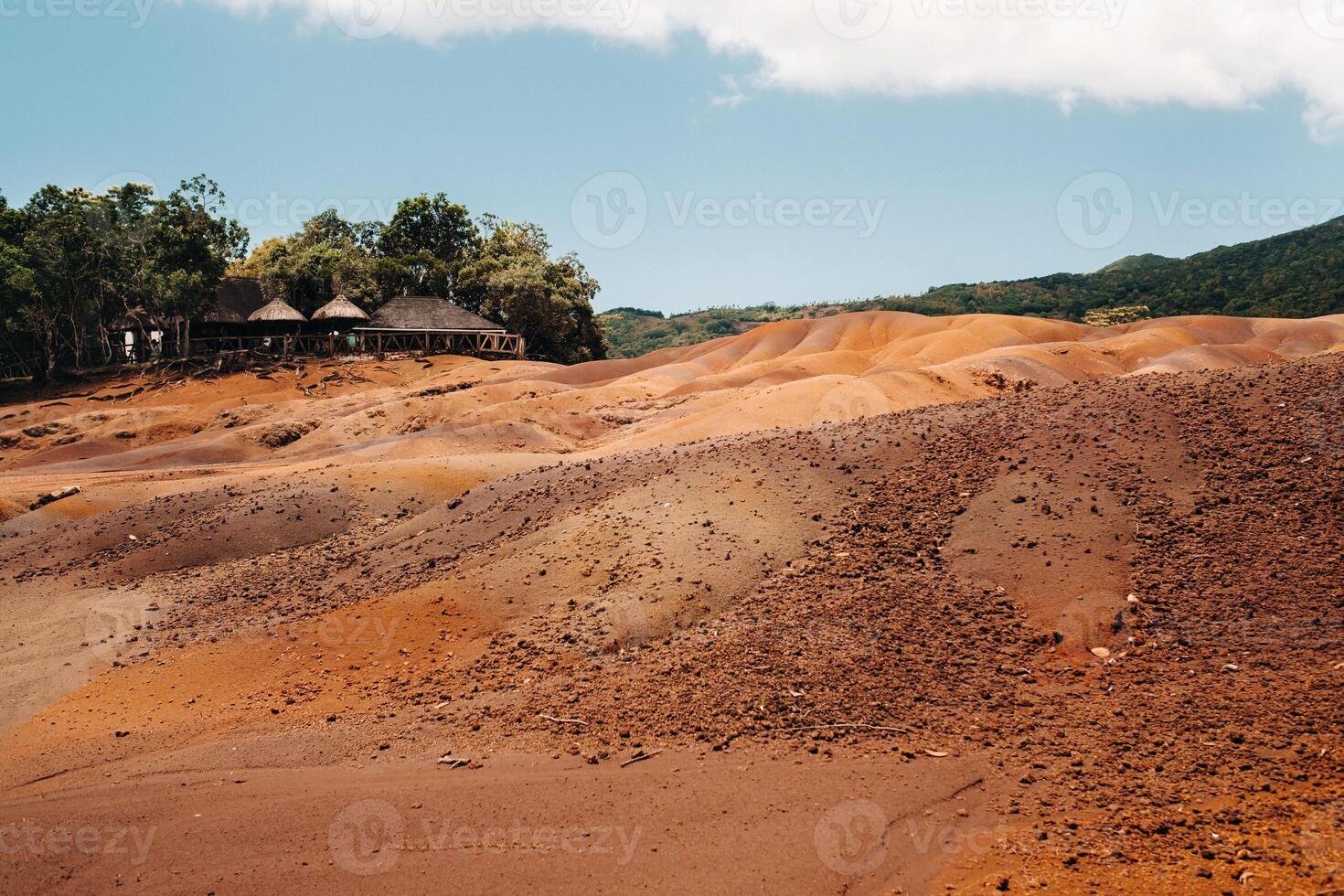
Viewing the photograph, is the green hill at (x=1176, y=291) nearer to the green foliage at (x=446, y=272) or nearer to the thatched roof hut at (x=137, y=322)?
the green foliage at (x=446, y=272)

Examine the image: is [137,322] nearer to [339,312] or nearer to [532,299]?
[339,312]

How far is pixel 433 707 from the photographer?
757cm

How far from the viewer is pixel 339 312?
143 ft

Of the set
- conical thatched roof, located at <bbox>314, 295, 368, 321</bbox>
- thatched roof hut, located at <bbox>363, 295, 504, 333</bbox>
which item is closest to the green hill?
thatched roof hut, located at <bbox>363, 295, 504, 333</bbox>

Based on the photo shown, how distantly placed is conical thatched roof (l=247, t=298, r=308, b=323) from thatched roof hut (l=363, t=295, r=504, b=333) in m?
3.56

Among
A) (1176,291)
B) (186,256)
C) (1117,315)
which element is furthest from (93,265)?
(1176,291)

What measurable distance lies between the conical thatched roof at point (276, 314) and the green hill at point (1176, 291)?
31.4 m

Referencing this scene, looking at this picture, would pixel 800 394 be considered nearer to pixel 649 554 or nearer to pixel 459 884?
pixel 649 554

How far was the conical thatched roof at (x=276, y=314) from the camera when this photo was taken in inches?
1694

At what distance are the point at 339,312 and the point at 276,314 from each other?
3021 mm

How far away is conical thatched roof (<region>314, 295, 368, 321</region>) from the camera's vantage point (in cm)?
4372

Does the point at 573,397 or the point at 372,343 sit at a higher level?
the point at 372,343

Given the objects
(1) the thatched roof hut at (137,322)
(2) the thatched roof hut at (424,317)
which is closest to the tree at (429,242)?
(2) the thatched roof hut at (424,317)

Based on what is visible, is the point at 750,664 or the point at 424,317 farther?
the point at 424,317
